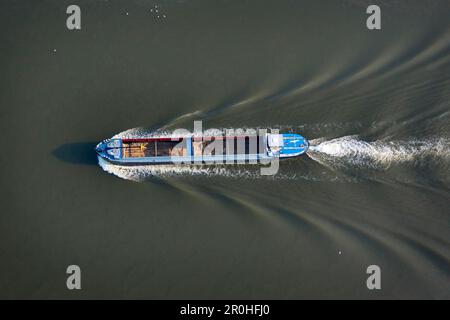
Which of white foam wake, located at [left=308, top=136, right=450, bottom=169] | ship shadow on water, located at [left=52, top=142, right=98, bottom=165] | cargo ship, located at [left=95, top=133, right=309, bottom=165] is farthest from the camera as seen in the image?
ship shadow on water, located at [left=52, top=142, right=98, bottom=165]

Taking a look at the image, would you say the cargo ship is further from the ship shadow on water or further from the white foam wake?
the white foam wake

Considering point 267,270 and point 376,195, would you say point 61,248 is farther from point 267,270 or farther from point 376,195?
point 376,195

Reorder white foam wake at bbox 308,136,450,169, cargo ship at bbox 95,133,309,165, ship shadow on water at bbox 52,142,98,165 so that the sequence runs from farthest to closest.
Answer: ship shadow on water at bbox 52,142,98,165 < white foam wake at bbox 308,136,450,169 < cargo ship at bbox 95,133,309,165

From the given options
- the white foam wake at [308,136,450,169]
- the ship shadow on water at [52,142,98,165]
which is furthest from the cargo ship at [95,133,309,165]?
the white foam wake at [308,136,450,169]

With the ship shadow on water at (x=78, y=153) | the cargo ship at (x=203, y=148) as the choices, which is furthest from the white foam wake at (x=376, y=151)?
the ship shadow on water at (x=78, y=153)

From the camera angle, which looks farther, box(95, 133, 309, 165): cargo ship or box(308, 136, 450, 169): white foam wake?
box(308, 136, 450, 169): white foam wake

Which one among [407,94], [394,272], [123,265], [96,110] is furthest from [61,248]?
[407,94]

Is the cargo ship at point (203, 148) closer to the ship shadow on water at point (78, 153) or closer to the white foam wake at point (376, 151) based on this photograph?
the ship shadow on water at point (78, 153)

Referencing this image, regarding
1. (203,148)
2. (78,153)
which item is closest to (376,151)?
(203,148)
